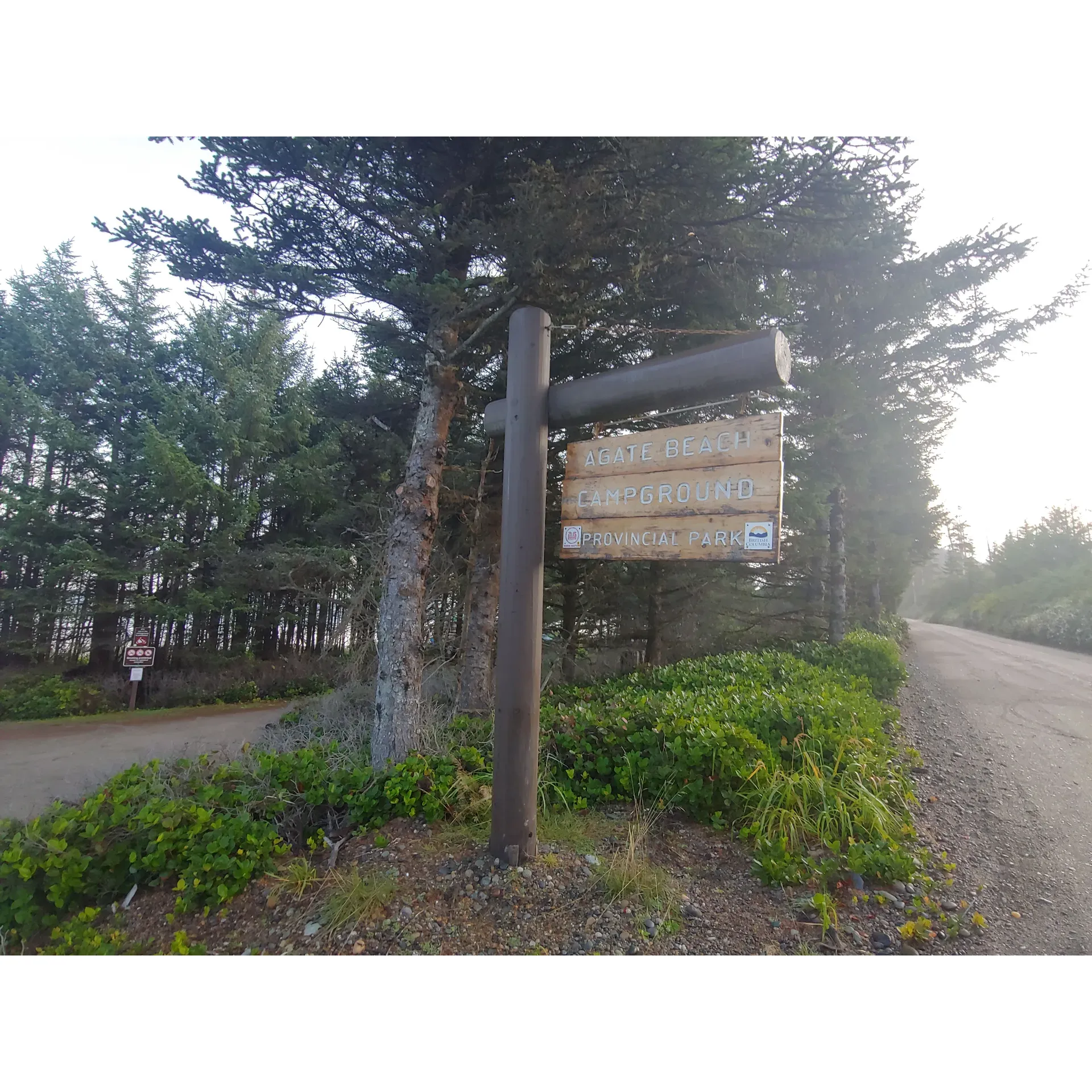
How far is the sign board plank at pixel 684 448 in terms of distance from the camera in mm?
2504

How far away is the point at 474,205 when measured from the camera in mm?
5031

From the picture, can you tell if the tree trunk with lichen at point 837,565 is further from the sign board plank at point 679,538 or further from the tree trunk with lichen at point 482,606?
the sign board plank at point 679,538

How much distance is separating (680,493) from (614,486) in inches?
15.3

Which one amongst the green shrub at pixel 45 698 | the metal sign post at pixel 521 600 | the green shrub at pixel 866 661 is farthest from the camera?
the green shrub at pixel 45 698

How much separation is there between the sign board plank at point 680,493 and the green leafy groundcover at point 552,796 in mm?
1643

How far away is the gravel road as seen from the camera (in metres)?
2.54

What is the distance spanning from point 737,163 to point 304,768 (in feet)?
19.0

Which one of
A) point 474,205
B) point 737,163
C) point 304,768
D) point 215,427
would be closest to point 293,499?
point 215,427

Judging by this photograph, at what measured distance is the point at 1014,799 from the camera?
3963 mm

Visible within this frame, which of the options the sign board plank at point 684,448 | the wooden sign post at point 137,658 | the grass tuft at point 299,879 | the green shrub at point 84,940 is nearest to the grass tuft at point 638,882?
the grass tuft at point 299,879

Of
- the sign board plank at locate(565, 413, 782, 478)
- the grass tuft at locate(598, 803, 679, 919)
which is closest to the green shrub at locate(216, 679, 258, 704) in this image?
the grass tuft at locate(598, 803, 679, 919)

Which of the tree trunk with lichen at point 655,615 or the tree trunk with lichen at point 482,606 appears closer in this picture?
the tree trunk with lichen at point 482,606

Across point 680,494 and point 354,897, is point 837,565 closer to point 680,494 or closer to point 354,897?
point 680,494

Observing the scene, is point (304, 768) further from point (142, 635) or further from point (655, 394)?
point (142, 635)
